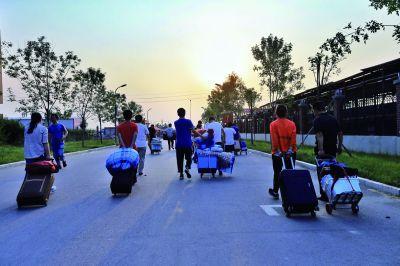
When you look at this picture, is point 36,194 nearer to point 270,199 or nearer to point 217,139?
point 270,199

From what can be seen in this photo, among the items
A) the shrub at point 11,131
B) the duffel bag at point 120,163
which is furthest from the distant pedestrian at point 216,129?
the shrub at point 11,131

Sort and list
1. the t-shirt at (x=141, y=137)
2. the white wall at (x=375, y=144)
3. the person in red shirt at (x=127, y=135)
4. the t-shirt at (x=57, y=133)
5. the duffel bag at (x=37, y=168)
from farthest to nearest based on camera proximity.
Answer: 1. the white wall at (x=375, y=144)
2. the t-shirt at (x=57, y=133)
3. the t-shirt at (x=141, y=137)
4. the person in red shirt at (x=127, y=135)
5. the duffel bag at (x=37, y=168)

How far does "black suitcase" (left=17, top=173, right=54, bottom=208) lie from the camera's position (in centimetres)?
944

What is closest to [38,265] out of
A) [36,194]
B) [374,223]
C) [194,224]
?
[194,224]

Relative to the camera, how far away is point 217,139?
53.0ft

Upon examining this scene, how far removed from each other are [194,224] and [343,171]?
2.58m

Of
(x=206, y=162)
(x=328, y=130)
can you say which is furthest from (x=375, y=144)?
(x=328, y=130)

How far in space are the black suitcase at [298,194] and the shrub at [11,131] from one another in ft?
122

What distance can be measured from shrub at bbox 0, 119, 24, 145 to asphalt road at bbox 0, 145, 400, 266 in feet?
107

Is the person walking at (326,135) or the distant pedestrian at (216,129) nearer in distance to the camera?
the person walking at (326,135)

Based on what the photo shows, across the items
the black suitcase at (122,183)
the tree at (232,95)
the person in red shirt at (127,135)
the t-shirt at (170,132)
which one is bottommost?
the black suitcase at (122,183)

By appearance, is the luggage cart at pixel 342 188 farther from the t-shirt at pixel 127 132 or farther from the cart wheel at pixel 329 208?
the t-shirt at pixel 127 132

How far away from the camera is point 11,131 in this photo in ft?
141

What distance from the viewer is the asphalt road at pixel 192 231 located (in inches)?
223
